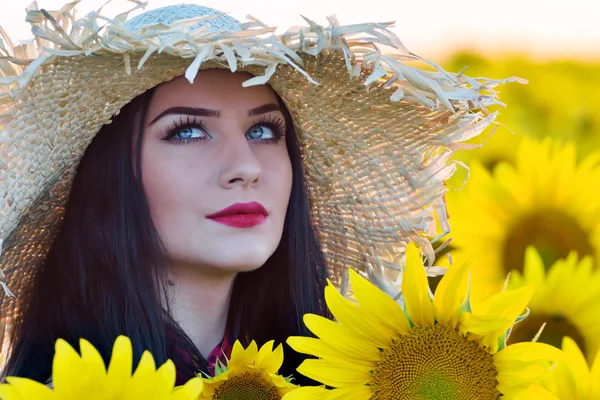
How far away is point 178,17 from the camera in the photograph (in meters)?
1.37

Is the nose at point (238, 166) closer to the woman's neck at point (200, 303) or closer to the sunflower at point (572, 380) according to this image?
the woman's neck at point (200, 303)

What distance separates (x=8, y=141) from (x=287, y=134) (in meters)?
0.41

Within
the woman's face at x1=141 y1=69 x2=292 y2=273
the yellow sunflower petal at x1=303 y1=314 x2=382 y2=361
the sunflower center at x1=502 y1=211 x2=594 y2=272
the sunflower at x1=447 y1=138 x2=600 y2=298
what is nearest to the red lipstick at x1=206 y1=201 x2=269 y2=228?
the woman's face at x1=141 y1=69 x2=292 y2=273

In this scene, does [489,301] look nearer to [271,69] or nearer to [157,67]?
[271,69]

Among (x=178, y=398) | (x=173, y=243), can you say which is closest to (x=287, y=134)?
(x=173, y=243)

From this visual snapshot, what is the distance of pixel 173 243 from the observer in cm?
134

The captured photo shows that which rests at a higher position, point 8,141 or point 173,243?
point 8,141

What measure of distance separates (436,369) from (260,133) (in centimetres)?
54

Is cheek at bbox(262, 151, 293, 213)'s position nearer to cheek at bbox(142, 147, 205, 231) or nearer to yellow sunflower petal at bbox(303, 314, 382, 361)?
cheek at bbox(142, 147, 205, 231)

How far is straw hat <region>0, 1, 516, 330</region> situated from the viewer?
3.85 feet

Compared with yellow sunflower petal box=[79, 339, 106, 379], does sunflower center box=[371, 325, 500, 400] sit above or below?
below

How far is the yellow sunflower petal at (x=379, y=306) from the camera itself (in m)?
0.99

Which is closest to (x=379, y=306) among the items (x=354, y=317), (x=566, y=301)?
(x=354, y=317)

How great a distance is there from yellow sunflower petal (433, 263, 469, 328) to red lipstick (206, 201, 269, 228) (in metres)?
0.40
